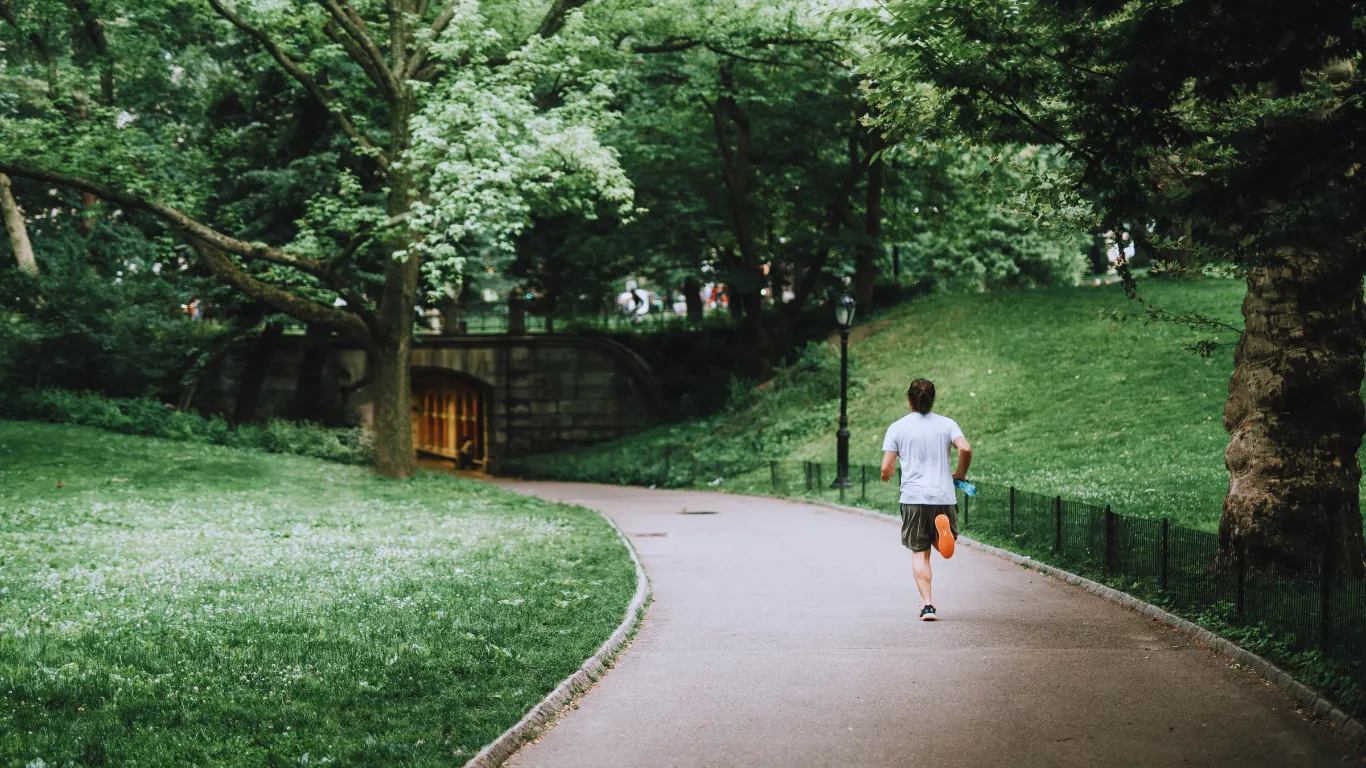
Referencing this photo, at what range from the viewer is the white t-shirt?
31.2ft

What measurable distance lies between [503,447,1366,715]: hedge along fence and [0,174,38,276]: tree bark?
72.7 feet

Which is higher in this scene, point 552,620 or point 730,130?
point 730,130

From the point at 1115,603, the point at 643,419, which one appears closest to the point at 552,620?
the point at 1115,603

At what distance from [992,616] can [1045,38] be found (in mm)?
5248

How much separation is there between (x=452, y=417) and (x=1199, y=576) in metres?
40.7

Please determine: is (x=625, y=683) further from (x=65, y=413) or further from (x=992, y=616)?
(x=65, y=413)

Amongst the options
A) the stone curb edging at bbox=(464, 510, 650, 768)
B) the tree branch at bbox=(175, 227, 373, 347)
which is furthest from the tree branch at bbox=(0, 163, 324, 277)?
the stone curb edging at bbox=(464, 510, 650, 768)

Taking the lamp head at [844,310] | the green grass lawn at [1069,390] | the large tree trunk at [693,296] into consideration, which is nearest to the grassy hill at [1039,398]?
the green grass lawn at [1069,390]

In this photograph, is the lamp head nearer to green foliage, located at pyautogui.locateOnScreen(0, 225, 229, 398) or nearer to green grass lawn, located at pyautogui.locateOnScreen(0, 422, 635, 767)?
green grass lawn, located at pyautogui.locateOnScreen(0, 422, 635, 767)

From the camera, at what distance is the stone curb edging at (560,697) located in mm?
5926

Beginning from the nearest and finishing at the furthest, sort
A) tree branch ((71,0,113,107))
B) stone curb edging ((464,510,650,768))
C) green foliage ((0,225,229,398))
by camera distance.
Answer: stone curb edging ((464,510,650,768))
tree branch ((71,0,113,107))
green foliage ((0,225,229,398))

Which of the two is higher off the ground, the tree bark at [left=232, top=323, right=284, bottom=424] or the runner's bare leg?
the tree bark at [left=232, top=323, right=284, bottom=424]

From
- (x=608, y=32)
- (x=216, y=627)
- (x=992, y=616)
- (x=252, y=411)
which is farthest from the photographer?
(x=252, y=411)

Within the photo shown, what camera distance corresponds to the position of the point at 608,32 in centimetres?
2384
